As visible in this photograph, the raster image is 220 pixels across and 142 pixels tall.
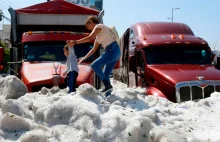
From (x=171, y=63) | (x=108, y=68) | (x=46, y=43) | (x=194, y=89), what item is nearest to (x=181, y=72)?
(x=194, y=89)

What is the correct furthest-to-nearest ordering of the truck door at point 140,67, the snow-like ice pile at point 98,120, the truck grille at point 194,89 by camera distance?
the truck door at point 140,67 → the truck grille at point 194,89 → the snow-like ice pile at point 98,120

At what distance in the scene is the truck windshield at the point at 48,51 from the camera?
27.9 feet

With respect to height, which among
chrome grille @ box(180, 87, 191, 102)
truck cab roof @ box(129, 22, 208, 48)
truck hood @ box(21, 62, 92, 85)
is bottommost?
chrome grille @ box(180, 87, 191, 102)

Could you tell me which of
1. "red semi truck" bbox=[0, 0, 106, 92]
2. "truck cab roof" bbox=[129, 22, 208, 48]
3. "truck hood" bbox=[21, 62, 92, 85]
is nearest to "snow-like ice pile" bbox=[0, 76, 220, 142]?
"truck hood" bbox=[21, 62, 92, 85]

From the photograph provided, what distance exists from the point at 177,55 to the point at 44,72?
13.5 ft

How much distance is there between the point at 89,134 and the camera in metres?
4.14

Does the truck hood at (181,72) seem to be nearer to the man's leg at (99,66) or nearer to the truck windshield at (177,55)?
the truck windshield at (177,55)

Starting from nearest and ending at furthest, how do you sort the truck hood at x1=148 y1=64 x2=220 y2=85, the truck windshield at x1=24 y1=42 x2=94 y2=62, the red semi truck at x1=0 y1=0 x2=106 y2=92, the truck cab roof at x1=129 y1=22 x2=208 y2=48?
the red semi truck at x1=0 y1=0 x2=106 y2=92 < the truck hood at x1=148 y1=64 x2=220 y2=85 < the truck windshield at x1=24 y1=42 x2=94 y2=62 < the truck cab roof at x1=129 y1=22 x2=208 y2=48

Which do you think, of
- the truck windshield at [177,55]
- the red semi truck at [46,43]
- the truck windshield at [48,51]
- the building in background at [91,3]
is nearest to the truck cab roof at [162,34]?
the truck windshield at [177,55]

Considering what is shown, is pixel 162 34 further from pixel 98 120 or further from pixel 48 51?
pixel 98 120

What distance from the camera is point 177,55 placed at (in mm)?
9820

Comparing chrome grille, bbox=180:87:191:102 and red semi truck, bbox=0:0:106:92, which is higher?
red semi truck, bbox=0:0:106:92

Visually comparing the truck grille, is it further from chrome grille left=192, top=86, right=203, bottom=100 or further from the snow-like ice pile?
the snow-like ice pile

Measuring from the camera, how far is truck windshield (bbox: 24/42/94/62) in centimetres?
851
